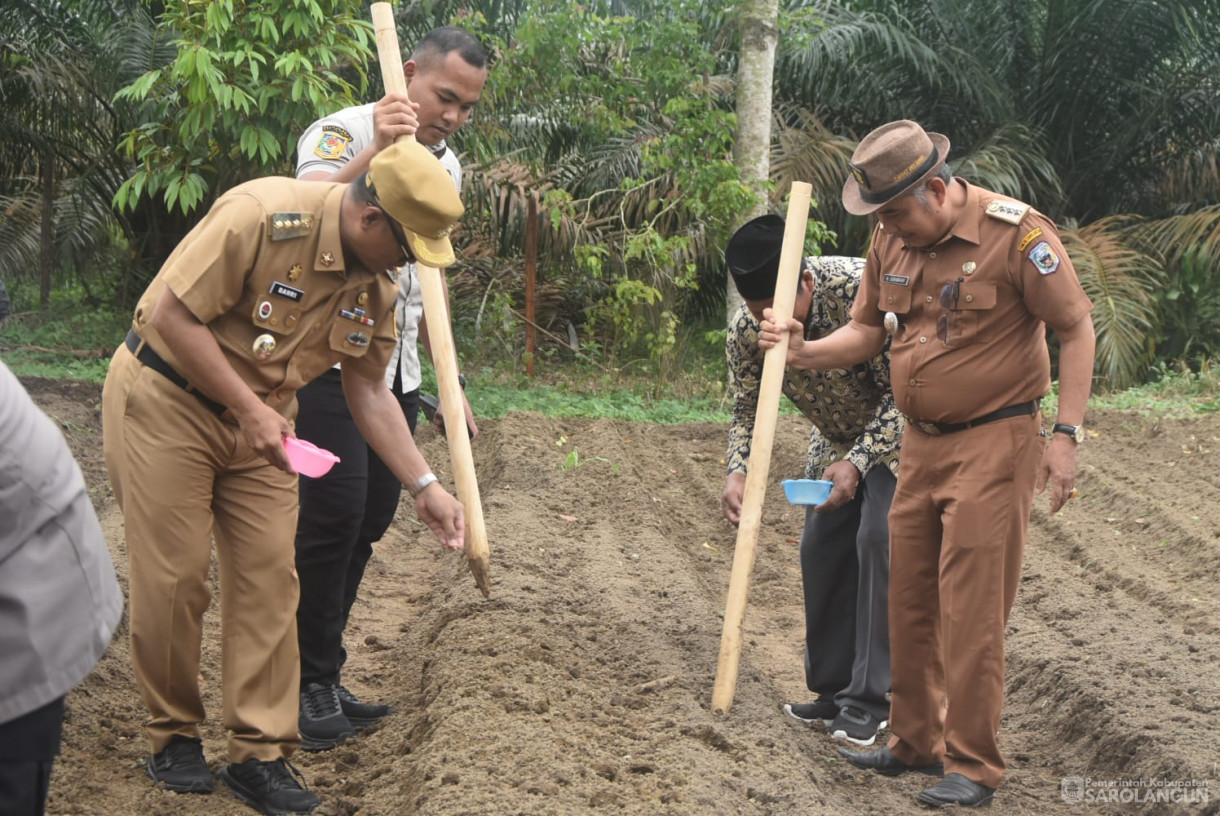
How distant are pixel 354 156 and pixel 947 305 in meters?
1.94

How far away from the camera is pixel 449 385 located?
13.4ft

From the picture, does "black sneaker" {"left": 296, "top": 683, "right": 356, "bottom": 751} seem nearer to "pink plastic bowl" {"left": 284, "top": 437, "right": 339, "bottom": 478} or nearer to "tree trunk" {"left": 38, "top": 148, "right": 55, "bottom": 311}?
"pink plastic bowl" {"left": 284, "top": 437, "right": 339, "bottom": 478}

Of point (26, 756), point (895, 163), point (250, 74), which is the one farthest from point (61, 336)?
point (26, 756)

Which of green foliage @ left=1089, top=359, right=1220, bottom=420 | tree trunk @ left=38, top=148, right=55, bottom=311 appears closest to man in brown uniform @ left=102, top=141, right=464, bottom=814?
green foliage @ left=1089, top=359, right=1220, bottom=420

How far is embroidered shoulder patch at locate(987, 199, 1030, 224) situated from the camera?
3.83 metres

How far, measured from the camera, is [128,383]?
11.3ft

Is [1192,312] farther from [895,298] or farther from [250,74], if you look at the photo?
[895,298]

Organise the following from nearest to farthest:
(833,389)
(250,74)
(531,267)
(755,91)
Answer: (833,389) → (250,74) → (755,91) → (531,267)

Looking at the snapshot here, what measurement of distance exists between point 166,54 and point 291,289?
909cm

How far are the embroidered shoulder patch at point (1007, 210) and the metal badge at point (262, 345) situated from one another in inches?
84.3

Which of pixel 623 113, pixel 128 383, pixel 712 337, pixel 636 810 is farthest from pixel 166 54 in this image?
pixel 636 810

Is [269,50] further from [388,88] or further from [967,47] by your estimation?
[967,47]

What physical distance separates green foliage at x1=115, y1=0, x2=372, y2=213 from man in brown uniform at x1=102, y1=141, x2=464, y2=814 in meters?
4.50

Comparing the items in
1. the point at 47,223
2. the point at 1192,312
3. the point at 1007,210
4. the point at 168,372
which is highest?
the point at 1007,210
